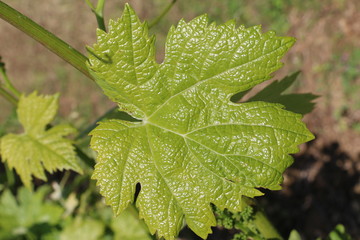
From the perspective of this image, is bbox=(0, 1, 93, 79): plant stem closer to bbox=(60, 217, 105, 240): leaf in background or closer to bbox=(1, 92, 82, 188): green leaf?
bbox=(1, 92, 82, 188): green leaf

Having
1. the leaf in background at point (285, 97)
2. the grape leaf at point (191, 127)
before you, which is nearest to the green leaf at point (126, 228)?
the leaf in background at point (285, 97)

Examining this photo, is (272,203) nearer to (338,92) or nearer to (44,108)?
(338,92)

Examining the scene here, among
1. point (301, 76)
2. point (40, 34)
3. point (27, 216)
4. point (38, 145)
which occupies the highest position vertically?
point (40, 34)

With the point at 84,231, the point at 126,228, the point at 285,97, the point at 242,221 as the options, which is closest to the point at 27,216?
the point at 84,231

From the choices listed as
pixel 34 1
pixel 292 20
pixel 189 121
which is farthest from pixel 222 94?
pixel 34 1

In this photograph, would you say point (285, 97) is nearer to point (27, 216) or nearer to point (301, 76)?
point (27, 216)

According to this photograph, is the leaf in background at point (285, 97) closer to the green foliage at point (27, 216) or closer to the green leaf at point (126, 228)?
the green leaf at point (126, 228)
